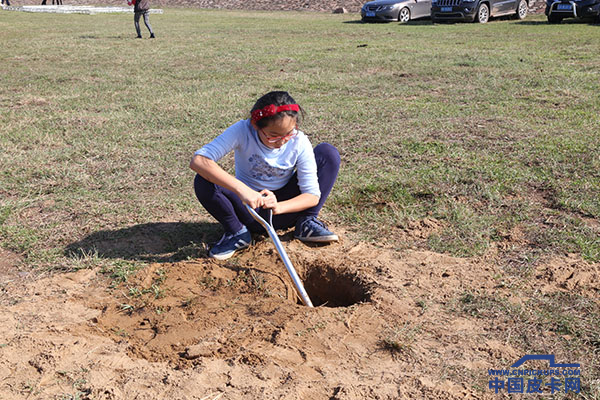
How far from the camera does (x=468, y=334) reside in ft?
9.48

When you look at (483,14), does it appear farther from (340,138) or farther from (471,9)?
(340,138)

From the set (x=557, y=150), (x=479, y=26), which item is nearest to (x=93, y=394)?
(x=557, y=150)

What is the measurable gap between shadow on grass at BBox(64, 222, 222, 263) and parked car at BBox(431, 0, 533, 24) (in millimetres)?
15291

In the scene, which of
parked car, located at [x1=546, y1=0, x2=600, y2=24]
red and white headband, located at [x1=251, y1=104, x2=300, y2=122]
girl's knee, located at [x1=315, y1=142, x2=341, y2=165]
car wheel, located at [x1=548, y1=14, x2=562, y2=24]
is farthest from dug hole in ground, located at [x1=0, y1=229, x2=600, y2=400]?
car wheel, located at [x1=548, y1=14, x2=562, y2=24]

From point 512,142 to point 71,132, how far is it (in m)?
4.55

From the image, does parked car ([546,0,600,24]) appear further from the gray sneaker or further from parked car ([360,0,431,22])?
the gray sneaker

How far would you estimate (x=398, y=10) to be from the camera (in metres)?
19.2

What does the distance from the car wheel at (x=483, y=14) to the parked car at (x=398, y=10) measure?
231 centimetres

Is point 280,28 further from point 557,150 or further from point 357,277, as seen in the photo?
point 357,277

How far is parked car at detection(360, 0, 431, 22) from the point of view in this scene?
1919 centimetres

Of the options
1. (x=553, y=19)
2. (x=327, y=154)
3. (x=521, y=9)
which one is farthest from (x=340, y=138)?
(x=521, y=9)
